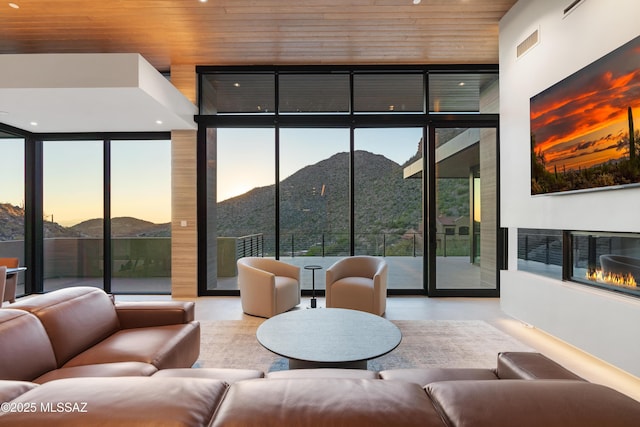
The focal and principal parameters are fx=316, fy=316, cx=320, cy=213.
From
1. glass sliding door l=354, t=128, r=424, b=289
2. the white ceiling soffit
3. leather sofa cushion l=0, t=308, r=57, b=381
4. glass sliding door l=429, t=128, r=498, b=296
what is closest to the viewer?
leather sofa cushion l=0, t=308, r=57, b=381

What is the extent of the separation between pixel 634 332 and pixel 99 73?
5.61 meters

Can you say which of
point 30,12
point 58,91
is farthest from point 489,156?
point 30,12

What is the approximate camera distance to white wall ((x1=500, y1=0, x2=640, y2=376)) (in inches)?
97.3

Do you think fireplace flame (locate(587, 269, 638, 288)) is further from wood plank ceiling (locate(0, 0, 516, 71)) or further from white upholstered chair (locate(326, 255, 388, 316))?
wood plank ceiling (locate(0, 0, 516, 71))

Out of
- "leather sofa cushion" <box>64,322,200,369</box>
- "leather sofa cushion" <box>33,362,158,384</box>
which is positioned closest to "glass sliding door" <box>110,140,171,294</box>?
"leather sofa cushion" <box>64,322,200,369</box>

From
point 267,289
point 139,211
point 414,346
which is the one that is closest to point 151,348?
point 267,289

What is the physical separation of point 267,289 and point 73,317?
2186 mm

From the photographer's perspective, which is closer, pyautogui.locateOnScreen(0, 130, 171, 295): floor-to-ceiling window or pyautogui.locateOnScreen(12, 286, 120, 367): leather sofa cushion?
pyautogui.locateOnScreen(12, 286, 120, 367): leather sofa cushion

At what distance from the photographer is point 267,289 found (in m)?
4.06

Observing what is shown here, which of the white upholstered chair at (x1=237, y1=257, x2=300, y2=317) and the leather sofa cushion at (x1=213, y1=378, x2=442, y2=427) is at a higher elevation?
the leather sofa cushion at (x1=213, y1=378, x2=442, y2=427)

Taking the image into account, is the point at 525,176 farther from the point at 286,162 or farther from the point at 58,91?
the point at 58,91

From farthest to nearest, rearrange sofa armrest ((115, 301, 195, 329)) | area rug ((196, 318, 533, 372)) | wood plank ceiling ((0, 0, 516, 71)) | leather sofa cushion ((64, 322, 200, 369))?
wood plank ceiling ((0, 0, 516, 71)) < area rug ((196, 318, 533, 372)) < sofa armrest ((115, 301, 195, 329)) < leather sofa cushion ((64, 322, 200, 369))

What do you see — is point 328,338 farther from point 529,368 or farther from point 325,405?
point 325,405

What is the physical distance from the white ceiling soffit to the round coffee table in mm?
3178
